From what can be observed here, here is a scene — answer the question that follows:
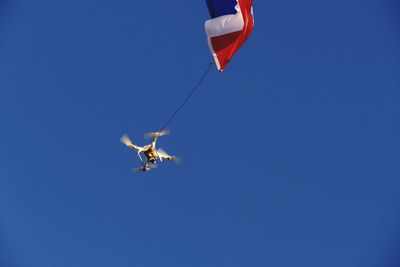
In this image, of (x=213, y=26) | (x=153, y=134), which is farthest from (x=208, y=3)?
(x=153, y=134)

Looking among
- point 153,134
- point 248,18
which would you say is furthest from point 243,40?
point 153,134

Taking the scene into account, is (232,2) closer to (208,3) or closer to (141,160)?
(208,3)

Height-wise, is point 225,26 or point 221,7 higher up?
point 221,7

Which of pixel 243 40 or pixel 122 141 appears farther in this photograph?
pixel 122 141

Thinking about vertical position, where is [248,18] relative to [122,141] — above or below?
above

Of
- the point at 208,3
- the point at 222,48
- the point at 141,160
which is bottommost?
the point at 141,160

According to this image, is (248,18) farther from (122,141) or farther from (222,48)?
(122,141)
